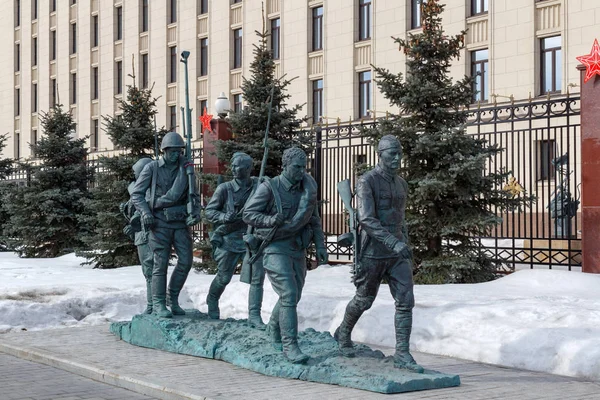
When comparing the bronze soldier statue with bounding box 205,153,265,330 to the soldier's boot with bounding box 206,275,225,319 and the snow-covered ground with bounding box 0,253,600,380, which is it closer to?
the soldier's boot with bounding box 206,275,225,319

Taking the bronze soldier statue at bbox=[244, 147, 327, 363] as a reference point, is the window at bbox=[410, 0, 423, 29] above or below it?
above

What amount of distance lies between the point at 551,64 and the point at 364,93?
25.9 ft

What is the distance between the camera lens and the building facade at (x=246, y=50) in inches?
1089

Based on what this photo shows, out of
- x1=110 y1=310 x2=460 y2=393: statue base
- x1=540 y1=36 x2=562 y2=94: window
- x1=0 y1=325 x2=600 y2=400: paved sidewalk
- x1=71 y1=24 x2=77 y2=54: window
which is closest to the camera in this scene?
x1=0 y1=325 x2=600 y2=400: paved sidewalk

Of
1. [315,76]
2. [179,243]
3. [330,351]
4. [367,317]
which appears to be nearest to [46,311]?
[179,243]

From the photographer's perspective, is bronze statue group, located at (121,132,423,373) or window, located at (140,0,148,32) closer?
bronze statue group, located at (121,132,423,373)

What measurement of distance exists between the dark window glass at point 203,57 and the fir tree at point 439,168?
2676 cm

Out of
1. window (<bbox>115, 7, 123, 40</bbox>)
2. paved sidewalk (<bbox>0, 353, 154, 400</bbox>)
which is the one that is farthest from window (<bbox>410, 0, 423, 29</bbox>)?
paved sidewalk (<bbox>0, 353, 154, 400</bbox>)

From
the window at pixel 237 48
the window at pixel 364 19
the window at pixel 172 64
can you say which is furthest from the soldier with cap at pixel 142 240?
the window at pixel 172 64

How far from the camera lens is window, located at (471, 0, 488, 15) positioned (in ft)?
96.3

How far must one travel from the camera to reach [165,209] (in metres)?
10.4

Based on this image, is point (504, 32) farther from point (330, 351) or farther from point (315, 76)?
point (330, 351)

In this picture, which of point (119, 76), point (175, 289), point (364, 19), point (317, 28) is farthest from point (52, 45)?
point (175, 289)

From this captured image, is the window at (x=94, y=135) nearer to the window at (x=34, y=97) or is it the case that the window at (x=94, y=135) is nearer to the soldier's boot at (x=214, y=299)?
the window at (x=34, y=97)
